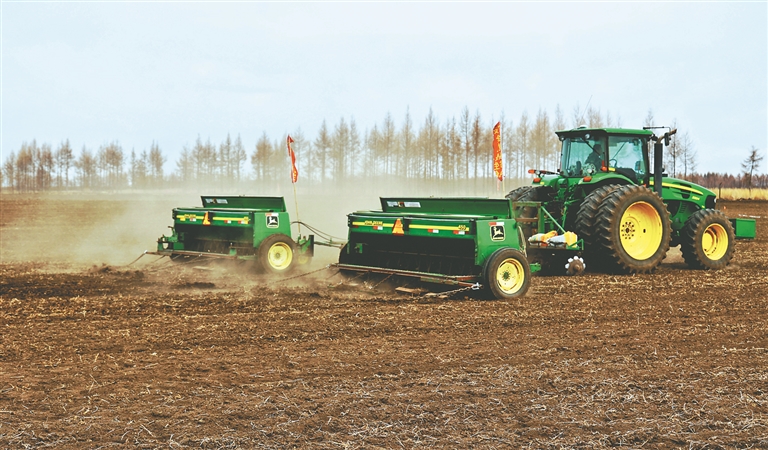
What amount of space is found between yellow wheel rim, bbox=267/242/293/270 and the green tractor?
3825mm

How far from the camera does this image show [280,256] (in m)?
12.1

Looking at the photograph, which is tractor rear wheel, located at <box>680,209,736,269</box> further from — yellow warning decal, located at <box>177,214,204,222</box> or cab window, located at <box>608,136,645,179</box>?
yellow warning decal, located at <box>177,214,204,222</box>

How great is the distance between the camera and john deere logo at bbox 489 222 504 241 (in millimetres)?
9156

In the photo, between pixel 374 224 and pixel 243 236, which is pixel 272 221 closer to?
pixel 243 236

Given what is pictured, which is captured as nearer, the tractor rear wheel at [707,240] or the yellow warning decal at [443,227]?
the yellow warning decal at [443,227]

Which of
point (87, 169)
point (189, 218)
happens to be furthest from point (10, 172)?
point (189, 218)

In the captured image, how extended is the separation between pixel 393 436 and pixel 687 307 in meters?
5.57

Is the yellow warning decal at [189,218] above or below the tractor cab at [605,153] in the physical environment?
below

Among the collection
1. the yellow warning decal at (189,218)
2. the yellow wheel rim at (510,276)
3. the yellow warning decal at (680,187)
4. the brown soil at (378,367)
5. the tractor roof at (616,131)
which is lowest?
the brown soil at (378,367)

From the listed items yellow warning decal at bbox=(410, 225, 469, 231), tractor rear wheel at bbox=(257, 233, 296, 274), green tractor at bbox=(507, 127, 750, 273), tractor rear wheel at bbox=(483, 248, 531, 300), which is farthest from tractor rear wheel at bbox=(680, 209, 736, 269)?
tractor rear wheel at bbox=(257, 233, 296, 274)

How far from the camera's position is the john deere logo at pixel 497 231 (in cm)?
916

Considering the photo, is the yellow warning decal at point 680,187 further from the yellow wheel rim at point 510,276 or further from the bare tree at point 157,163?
the bare tree at point 157,163

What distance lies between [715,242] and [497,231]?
18.8 feet

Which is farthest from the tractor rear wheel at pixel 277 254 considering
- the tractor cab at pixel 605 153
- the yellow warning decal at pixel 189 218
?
the tractor cab at pixel 605 153
